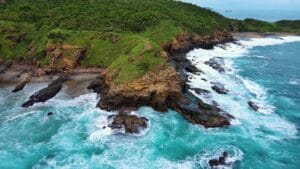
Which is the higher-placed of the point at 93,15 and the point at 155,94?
the point at 93,15

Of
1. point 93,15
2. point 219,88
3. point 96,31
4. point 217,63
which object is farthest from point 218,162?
point 93,15

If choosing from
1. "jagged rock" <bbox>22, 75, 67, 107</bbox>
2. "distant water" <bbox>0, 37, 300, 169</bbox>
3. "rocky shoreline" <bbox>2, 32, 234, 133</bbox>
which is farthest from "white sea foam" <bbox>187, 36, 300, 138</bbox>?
"jagged rock" <bbox>22, 75, 67, 107</bbox>

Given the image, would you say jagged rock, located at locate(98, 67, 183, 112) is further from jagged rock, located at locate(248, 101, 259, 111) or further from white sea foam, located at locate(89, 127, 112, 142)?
jagged rock, located at locate(248, 101, 259, 111)

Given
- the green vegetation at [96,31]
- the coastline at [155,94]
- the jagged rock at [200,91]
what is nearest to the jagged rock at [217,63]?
the green vegetation at [96,31]

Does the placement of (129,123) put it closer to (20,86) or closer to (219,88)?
(219,88)

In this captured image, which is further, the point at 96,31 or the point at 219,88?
the point at 96,31

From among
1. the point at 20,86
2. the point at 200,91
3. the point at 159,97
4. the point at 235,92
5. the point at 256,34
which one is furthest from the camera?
the point at 256,34
